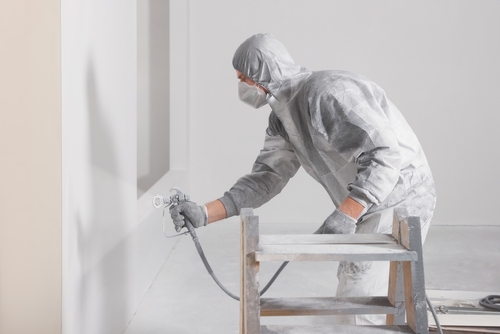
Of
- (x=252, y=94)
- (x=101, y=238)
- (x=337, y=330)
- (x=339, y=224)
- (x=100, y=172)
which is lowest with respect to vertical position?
(x=337, y=330)

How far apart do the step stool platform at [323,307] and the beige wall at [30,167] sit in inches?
31.6

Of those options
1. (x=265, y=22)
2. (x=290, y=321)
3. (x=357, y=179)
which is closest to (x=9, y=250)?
(x=357, y=179)

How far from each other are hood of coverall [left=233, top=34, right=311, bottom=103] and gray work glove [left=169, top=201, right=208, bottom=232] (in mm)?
497

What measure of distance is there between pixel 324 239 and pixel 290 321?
5.14 ft

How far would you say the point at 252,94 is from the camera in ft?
7.55

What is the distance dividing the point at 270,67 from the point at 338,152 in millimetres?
384

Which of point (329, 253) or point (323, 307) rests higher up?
point (329, 253)

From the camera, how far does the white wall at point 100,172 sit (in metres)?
2.15

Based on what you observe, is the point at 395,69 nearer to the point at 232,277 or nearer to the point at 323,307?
the point at 232,277

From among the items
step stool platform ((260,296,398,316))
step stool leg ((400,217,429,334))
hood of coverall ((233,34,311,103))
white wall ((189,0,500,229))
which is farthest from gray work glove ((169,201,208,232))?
white wall ((189,0,500,229))

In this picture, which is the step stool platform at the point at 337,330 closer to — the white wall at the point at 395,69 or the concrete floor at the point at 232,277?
the concrete floor at the point at 232,277

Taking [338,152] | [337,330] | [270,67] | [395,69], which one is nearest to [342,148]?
[338,152]

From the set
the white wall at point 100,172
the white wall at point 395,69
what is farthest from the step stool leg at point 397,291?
the white wall at point 395,69

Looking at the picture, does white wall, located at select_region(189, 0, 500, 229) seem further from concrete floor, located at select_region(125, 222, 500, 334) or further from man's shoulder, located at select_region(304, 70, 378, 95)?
man's shoulder, located at select_region(304, 70, 378, 95)
